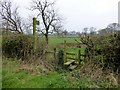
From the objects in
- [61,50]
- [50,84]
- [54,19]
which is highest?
[54,19]

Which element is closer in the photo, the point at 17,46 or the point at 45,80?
Result: the point at 45,80

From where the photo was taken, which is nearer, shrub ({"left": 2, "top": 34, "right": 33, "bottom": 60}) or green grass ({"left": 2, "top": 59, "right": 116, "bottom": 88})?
green grass ({"left": 2, "top": 59, "right": 116, "bottom": 88})

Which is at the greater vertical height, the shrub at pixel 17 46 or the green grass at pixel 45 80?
Result: the shrub at pixel 17 46

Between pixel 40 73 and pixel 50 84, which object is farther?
pixel 40 73

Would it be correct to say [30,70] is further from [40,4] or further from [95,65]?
[40,4]

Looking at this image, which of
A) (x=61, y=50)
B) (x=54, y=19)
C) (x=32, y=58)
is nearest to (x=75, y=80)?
(x=32, y=58)

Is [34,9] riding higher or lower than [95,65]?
higher

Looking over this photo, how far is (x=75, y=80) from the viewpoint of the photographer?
7207mm

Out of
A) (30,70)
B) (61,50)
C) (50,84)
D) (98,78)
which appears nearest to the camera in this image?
(50,84)

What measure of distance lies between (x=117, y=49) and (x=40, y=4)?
108 ft

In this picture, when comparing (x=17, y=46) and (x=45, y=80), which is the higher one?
(x=17, y=46)

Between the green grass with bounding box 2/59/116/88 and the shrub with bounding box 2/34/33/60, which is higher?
the shrub with bounding box 2/34/33/60

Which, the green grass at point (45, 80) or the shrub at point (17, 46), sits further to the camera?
the shrub at point (17, 46)

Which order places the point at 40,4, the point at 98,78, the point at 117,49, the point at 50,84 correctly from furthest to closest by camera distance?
the point at 40,4 → the point at 117,49 → the point at 98,78 → the point at 50,84
